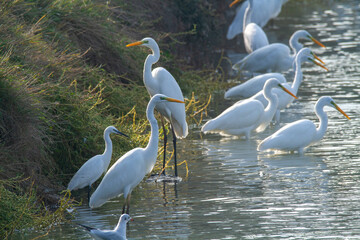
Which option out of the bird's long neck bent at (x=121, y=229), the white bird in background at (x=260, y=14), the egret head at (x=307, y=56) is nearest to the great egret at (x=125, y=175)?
A: the bird's long neck bent at (x=121, y=229)

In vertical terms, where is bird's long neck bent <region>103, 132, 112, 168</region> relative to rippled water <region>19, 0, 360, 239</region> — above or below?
above

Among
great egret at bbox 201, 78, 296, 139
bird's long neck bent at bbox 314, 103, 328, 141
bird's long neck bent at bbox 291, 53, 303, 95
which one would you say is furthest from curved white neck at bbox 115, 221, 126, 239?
bird's long neck bent at bbox 291, 53, 303, 95

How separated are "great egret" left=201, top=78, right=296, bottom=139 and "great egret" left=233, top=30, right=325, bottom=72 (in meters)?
3.23

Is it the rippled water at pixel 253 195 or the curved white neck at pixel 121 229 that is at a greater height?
the curved white neck at pixel 121 229

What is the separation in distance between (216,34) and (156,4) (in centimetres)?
468

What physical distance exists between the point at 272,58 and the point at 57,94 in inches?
250

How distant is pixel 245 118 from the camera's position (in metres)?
9.27

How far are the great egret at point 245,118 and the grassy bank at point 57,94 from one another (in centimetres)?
44

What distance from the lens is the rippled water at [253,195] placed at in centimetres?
573

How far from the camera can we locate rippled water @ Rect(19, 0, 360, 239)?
5.73 m

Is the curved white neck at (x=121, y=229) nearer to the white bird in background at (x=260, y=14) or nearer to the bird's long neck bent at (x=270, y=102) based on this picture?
the bird's long neck bent at (x=270, y=102)

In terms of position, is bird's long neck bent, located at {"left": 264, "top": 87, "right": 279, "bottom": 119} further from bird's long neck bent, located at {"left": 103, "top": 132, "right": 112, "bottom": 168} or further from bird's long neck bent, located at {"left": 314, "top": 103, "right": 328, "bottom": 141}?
bird's long neck bent, located at {"left": 103, "top": 132, "right": 112, "bottom": 168}

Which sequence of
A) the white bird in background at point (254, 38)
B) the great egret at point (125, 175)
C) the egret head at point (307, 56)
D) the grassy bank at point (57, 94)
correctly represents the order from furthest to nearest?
the white bird in background at point (254, 38) < the egret head at point (307, 56) < the grassy bank at point (57, 94) < the great egret at point (125, 175)

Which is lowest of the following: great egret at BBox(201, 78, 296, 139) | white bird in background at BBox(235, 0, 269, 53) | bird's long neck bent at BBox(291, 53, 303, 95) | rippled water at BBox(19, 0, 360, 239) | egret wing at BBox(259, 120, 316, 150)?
rippled water at BBox(19, 0, 360, 239)
